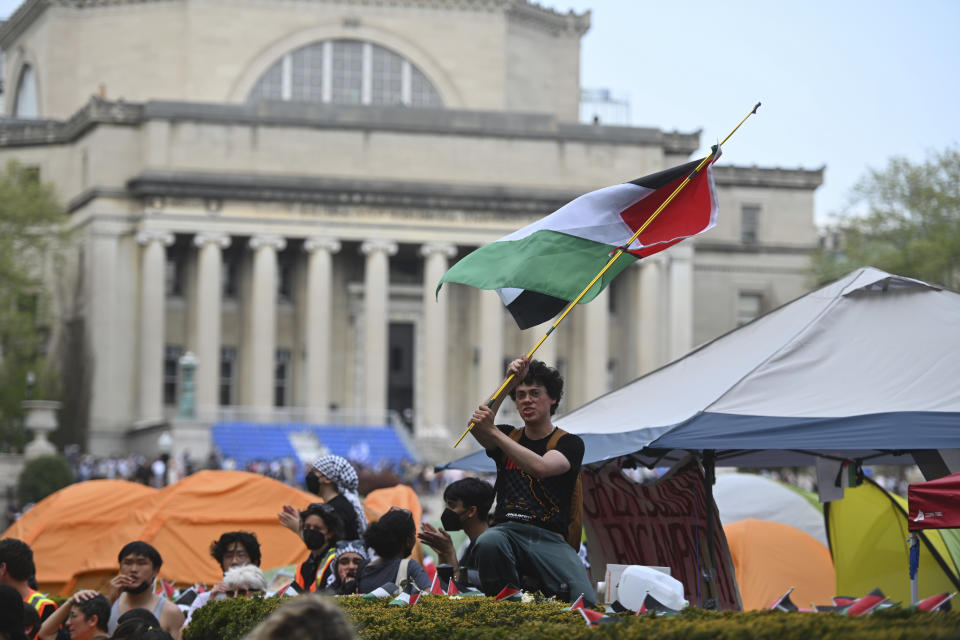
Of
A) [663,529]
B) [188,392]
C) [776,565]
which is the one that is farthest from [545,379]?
[188,392]

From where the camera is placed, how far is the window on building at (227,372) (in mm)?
64188

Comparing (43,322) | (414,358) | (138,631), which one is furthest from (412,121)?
(138,631)

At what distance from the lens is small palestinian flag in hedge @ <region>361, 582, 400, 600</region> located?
30.5 ft

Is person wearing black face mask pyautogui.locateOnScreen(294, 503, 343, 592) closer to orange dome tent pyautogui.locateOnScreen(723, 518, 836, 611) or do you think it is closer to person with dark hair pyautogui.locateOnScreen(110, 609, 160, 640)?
person with dark hair pyautogui.locateOnScreen(110, 609, 160, 640)

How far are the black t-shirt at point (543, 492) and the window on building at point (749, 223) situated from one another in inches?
2476

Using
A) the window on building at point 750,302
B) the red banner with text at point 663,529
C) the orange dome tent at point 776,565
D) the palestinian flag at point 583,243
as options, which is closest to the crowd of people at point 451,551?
the palestinian flag at point 583,243

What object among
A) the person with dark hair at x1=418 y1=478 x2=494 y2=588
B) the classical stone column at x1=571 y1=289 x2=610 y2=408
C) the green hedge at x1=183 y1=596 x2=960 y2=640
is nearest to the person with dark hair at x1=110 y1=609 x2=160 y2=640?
the green hedge at x1=183 y1=596 x2=960 y2=640

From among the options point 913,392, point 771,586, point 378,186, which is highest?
point 378,186

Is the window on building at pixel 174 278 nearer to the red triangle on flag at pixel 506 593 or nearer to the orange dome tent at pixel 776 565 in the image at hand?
the orange dome tent at pixel 776 565

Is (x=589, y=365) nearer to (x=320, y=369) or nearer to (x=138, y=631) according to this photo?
(x=320, y=369)

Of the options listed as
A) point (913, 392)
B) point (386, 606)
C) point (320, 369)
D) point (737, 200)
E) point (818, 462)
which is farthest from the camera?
point (737, 200)

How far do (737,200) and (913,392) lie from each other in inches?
2393

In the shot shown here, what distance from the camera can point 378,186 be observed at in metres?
62.0

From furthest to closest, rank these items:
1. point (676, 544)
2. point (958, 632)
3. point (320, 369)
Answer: point (320, 369)
point (676, 544)
point (958, 632)
